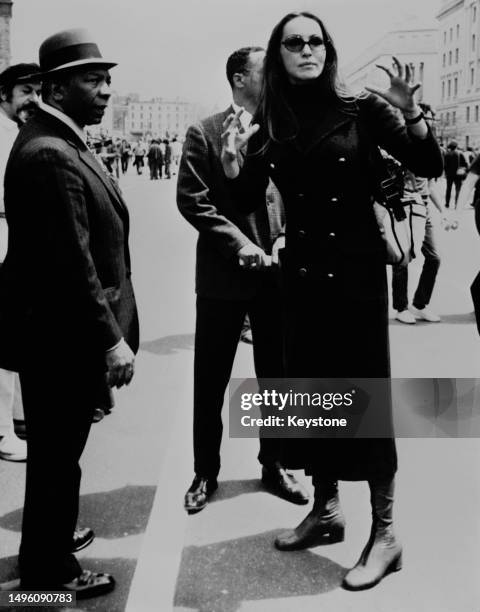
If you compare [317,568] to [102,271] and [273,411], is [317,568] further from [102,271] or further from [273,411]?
[102,271]

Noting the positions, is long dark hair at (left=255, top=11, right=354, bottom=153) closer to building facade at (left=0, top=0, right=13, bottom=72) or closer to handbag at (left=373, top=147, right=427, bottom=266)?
handbag at (left=373, top=147, right=427, bottom=266)

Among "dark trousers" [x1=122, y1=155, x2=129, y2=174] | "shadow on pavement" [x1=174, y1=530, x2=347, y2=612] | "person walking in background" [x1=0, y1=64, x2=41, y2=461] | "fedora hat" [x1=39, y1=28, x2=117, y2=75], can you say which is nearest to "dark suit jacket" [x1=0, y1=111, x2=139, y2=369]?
"fedora hat" [x1=39, y1=28, x2=117, y2=75]

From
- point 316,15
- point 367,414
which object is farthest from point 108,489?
point 316,15

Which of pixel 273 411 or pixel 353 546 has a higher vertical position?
pixel 273 411

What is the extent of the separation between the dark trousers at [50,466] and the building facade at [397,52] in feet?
3.83

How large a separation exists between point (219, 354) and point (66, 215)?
1110 millimetres

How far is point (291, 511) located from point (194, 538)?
0.39 metres

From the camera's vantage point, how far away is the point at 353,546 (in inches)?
109

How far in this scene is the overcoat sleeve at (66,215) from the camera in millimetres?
2182

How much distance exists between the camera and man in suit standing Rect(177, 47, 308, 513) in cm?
296

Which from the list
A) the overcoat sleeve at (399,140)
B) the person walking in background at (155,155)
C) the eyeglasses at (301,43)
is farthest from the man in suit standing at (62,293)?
the person walking in background at (155,155)

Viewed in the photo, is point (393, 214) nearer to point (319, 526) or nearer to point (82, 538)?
point (319, 526)

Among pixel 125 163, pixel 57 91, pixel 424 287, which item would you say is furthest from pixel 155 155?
pixel 424 287

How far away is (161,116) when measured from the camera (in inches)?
125
